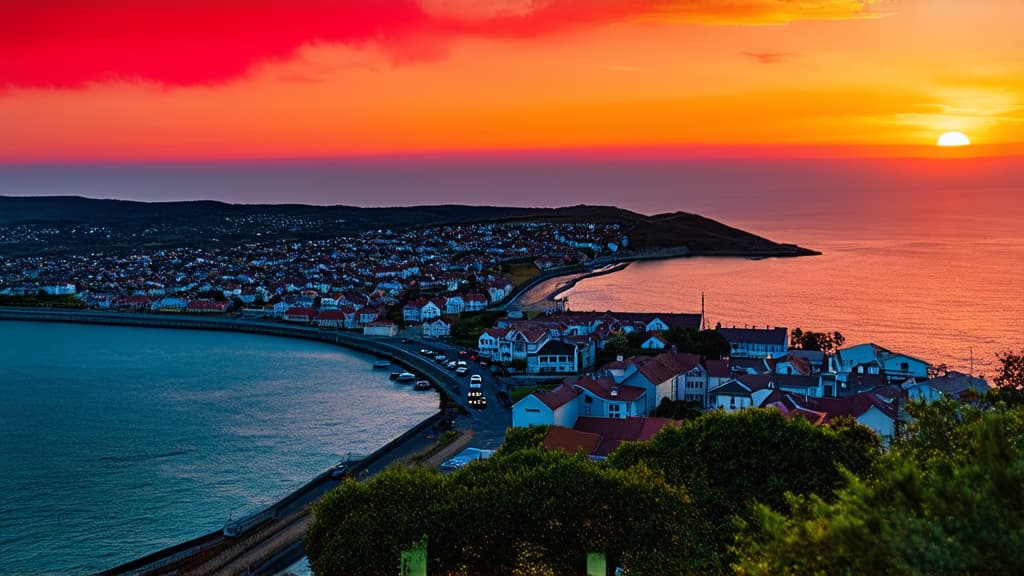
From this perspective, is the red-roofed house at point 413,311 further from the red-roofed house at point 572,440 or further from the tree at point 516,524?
the tree at point 516,524

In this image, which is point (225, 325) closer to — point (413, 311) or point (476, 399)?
point (413, 311)

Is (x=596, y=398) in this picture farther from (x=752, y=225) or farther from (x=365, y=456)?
(x=752, y=225)

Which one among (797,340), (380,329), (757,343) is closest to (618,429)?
(757,343)

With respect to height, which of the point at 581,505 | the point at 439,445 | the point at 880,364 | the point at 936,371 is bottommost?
the point at 439,445

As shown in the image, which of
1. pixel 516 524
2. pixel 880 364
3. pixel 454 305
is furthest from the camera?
pixel 454 305

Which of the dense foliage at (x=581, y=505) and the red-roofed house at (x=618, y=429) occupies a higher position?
the dense foliage at (x=581, y=505)

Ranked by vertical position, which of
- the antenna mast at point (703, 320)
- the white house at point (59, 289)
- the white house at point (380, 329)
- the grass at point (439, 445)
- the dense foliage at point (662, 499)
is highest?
the dense foliage at point (662, 499)

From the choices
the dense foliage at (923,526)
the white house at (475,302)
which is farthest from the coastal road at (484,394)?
the dense foliage at (923,526)

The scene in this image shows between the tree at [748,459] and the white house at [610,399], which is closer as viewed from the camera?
the tree at [748,459]
